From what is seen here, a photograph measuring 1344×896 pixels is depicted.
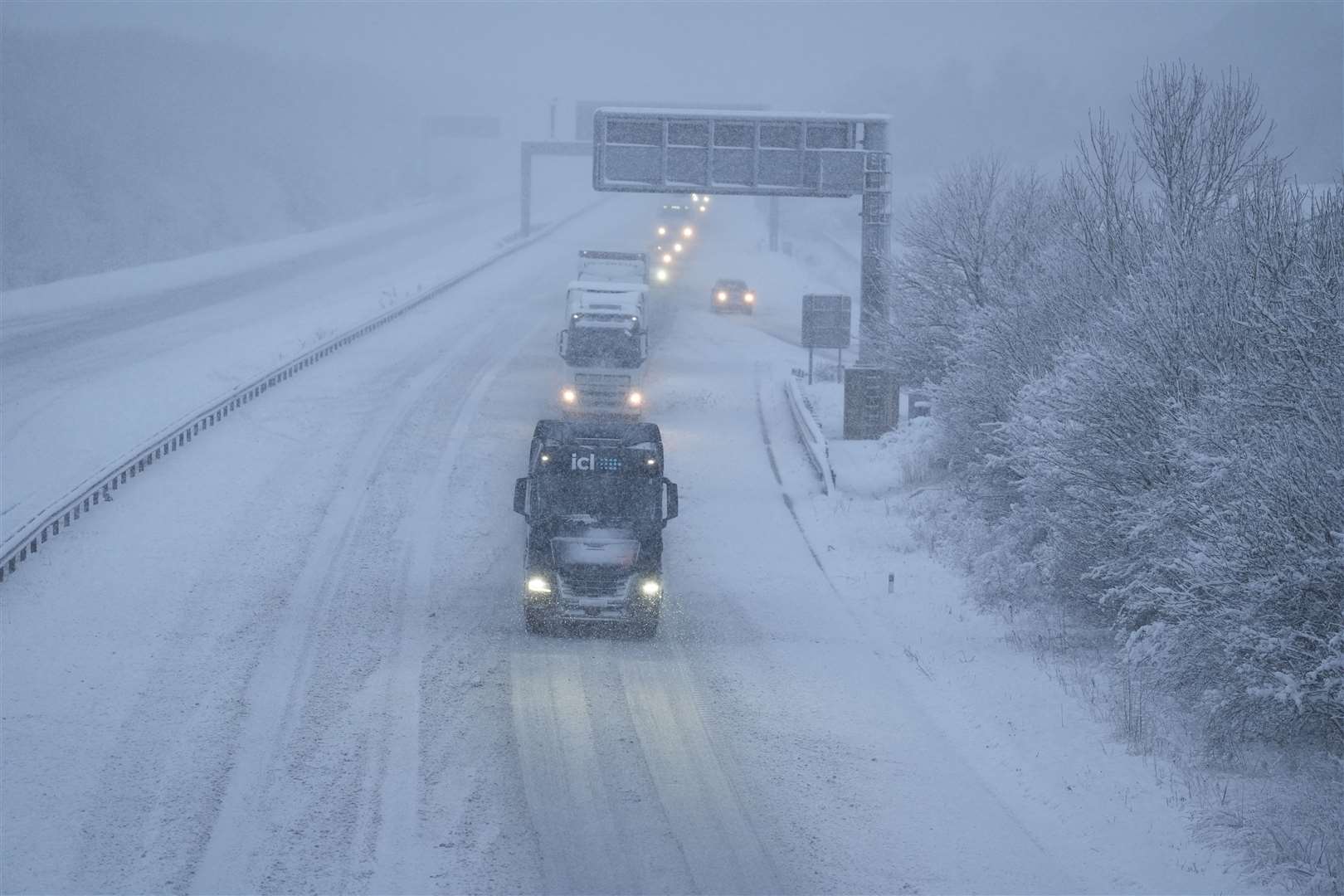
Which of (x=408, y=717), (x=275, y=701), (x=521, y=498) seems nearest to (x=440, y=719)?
(x=408, y=717)

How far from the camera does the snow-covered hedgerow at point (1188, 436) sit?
11672mm

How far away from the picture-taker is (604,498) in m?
16.8

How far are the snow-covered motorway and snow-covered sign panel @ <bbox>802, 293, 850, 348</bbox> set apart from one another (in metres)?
10.3

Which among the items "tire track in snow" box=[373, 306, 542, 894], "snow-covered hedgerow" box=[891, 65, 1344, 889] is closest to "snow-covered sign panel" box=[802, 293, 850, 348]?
"snow-covered hedgerow" box=[891, 65, 1344, 889]

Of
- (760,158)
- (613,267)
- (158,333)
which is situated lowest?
(158,333)

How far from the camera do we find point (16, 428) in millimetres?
27703

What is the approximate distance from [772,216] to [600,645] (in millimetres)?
72174

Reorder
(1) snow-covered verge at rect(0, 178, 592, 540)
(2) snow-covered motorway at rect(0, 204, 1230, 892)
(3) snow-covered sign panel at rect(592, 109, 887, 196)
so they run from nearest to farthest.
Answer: (2) snow-covered motorway at rect(0, 204, 1230, 892), (1) snow-covered verge at rect(0, 178, 592, 540), (3) snow-covered sign panel at rect(592, 109, 887, 196)

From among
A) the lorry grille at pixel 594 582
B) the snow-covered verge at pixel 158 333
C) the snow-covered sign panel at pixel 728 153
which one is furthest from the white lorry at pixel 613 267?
Answer: the lorry grille at pixel 594 582

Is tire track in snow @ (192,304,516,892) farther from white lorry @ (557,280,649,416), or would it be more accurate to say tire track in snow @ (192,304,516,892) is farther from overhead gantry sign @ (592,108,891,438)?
overhead gantry sign @ (592,108,891,438)

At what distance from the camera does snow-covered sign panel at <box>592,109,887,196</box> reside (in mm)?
33688

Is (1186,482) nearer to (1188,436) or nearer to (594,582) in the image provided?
(1188,436)

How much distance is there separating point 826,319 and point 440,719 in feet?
74.0

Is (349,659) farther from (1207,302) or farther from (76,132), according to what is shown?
(76,132)
